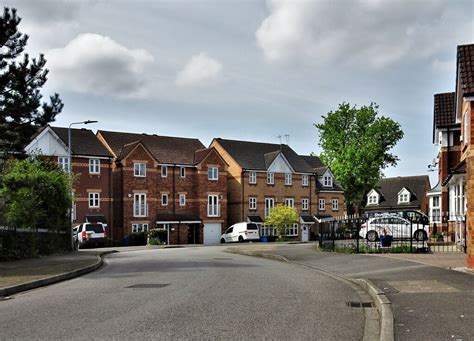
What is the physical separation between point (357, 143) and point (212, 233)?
71.5 ft

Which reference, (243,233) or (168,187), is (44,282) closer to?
(243,233)

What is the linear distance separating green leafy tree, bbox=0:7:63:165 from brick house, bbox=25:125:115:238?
28.4 metres

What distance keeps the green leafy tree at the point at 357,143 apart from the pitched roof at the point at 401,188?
12.1m

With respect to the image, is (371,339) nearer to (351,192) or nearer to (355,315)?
(355,315)

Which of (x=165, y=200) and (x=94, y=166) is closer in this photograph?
(x=94, y=166)

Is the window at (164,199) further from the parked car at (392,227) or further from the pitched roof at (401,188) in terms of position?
the pitched roof at (401,188)

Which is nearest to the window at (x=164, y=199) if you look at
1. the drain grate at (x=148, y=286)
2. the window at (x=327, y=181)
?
the window at (x=327, y=181)

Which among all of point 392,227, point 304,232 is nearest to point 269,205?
point 304,232

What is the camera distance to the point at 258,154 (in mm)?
70062

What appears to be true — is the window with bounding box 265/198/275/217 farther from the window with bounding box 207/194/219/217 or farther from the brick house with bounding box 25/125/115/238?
the brick house with bounding box 25/125/115/238

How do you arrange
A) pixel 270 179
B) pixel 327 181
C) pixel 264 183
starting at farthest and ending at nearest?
pixel 327 181, pixel 270 179, pixel 264 183

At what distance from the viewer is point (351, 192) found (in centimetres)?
7494

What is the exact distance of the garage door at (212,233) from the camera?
205 ft

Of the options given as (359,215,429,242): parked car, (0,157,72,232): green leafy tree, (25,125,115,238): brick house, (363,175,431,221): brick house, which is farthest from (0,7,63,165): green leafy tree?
(363,175,431,221): brick house
